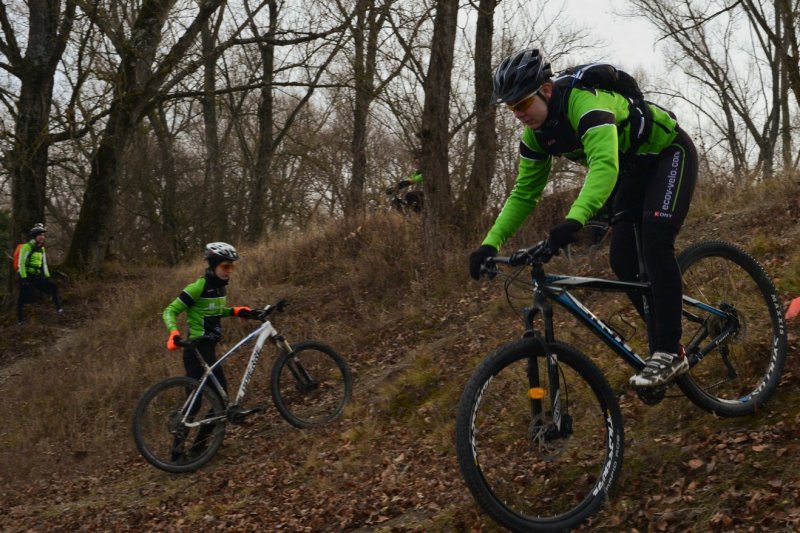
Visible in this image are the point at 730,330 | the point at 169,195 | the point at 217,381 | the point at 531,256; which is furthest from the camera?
the point at 169,195

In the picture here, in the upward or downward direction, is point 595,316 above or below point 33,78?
below

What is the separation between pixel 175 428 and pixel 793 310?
6252mm

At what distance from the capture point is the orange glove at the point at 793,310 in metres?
5.95

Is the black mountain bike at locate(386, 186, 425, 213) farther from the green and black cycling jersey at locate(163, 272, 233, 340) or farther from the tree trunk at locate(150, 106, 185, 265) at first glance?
the tree trunk at locate(150, 106, 185, 265)

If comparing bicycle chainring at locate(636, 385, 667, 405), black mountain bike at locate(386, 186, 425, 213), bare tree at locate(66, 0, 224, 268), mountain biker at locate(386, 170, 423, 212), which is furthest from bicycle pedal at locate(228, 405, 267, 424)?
bare tree at locate(66, 0, 224, 268)

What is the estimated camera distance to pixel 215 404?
29.1 ft

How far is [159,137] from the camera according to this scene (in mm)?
30594

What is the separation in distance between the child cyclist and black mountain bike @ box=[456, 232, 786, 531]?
186 inches

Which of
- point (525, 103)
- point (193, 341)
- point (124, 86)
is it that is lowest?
point (193, 341)

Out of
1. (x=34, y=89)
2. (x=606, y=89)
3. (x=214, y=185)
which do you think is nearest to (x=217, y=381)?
(x=606, y=89)

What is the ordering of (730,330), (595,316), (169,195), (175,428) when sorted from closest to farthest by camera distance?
1. (595,316)
2. (730,330)
3. (175,428)
4. (169,195)

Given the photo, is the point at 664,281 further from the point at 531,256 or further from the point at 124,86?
the point at 124,86

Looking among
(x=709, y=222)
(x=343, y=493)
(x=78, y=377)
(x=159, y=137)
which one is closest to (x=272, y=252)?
(x=78, y=377)

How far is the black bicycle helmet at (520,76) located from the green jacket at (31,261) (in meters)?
15.0
